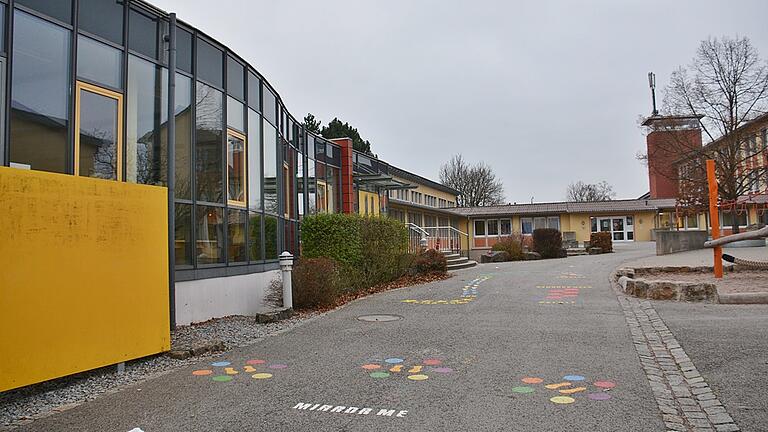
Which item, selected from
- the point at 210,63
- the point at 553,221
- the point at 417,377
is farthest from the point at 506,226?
the point at 417,377

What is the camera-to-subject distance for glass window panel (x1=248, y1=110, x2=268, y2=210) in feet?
40.2

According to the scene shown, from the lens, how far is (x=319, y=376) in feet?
21.3

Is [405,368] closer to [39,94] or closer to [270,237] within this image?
[39,94]

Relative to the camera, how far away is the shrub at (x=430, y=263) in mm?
19359

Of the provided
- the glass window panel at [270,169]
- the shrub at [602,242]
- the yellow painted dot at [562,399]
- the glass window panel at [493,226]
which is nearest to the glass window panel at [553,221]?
the glass window panel at [493,226]

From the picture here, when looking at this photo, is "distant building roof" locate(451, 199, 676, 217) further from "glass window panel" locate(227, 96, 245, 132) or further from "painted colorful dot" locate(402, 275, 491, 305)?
"glass window panel" locate(227, 96, 245, 132)

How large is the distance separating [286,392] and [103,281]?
A: 7.35 feet

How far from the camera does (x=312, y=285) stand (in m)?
11.8

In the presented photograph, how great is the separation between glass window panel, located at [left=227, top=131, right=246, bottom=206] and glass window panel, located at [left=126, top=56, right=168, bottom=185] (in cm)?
174

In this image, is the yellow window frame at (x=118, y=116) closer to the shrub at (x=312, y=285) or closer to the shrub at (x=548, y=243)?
the shrub at (x=312, y=285)

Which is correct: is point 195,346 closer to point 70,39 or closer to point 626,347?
point 70,39

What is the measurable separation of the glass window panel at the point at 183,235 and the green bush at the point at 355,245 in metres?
4.32

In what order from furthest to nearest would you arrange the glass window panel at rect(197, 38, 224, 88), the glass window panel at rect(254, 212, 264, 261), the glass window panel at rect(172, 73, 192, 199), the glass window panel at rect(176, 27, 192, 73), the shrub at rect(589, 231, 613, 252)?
the shrub at rect(589, 231, 613, 252), the glass window panel at rect(254, 212, 264, 261), the glass window panel at rect(197, 38, 224, 88), the glass window panel at rect(176, 27, 192, 73), the glass window panel at rect(172, 73, 192, 199)

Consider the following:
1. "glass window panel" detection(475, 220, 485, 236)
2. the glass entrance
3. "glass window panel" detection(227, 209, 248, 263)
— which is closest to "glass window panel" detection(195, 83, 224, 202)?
Result: "glass window panel" detection(227, 209, 248, 263)
